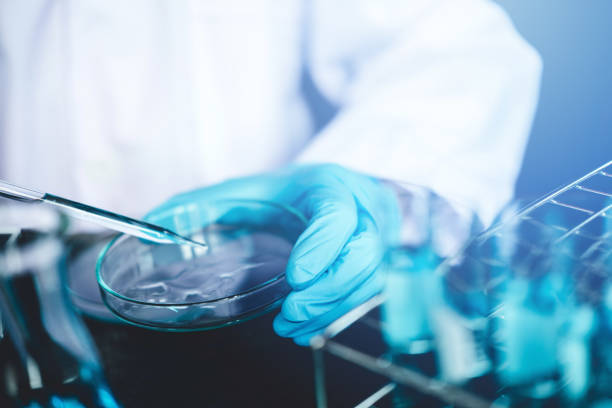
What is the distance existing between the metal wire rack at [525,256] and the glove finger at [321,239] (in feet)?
0.31

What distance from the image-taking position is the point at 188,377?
2.24 ft

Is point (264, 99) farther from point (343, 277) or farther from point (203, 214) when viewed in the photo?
point (343, 277)

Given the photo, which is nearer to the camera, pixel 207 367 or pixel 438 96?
pixel 207 367

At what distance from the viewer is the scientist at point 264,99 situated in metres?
1.01

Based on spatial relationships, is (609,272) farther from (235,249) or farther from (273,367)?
(235,249)

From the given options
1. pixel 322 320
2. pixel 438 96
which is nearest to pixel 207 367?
pixel 322 320

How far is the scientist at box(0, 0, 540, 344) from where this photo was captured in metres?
1.01

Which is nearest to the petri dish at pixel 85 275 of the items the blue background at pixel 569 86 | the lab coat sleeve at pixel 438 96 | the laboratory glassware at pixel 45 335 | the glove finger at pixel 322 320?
the laboratory glassware at pixel 45 335

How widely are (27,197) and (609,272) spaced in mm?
712

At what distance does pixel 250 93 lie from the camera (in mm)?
1184

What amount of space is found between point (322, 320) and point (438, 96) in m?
0.51

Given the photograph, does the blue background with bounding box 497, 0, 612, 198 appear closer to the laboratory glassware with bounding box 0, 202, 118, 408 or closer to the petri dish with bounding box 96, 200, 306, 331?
the petri dish with bounding box 96, 200, 306, 331

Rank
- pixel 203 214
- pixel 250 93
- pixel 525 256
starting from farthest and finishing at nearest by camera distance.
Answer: pixel 250 93 < pixel 203 214 < pixel 525 256

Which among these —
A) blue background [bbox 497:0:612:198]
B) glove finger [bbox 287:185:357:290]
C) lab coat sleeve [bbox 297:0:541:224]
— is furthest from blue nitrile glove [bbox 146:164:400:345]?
blue background [bbox 497:0:612:198]
